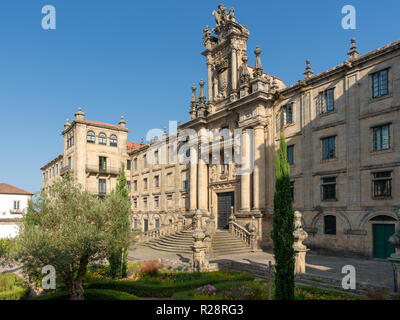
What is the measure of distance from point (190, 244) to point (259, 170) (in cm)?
828

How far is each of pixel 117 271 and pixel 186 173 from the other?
69.5ft

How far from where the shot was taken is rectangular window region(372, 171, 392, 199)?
18.4m

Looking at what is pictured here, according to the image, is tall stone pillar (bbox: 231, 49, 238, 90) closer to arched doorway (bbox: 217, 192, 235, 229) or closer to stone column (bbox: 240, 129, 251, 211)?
stone column (bbox: 240, 129, 251, 211)

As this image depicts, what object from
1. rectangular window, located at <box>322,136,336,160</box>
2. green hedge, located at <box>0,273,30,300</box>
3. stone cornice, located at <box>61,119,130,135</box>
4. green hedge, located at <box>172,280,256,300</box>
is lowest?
green hedge, located at <box>0,273,30,300</box>

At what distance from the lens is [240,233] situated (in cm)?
2473

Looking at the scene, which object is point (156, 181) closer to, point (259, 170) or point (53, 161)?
point (259, 170)

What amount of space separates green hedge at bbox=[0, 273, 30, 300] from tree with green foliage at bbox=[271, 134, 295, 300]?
10777 mm

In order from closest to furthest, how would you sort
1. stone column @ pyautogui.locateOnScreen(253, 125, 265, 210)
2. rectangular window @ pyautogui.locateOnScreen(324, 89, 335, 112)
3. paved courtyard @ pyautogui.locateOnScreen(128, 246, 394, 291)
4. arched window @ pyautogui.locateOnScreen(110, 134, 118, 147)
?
paved courtyard @ pyautogui.locateOnScreen(128, 246, 394, 291) → rectangular window @ pyautogui.locateOnScreen(324, 89, 335, 112) → stone column @ pyautogui.locateOnScreen(253, 125, 265, 210) → arched window @ pyautogui.locateOnScreen(110, 134, 118, 147)

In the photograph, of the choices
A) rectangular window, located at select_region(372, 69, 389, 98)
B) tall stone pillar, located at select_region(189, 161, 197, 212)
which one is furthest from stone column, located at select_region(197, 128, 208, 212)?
rectangular window, located at select_region(372, 69, 389, 98)

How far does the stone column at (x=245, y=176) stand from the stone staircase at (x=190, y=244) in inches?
114

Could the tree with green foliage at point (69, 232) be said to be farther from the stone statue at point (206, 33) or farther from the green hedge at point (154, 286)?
the stone statue at point (206, 33)

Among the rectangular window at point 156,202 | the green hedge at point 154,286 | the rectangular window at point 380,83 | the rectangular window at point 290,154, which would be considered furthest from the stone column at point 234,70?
the rectangular window at point 156,202

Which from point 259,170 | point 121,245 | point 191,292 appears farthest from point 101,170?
point 191,292
